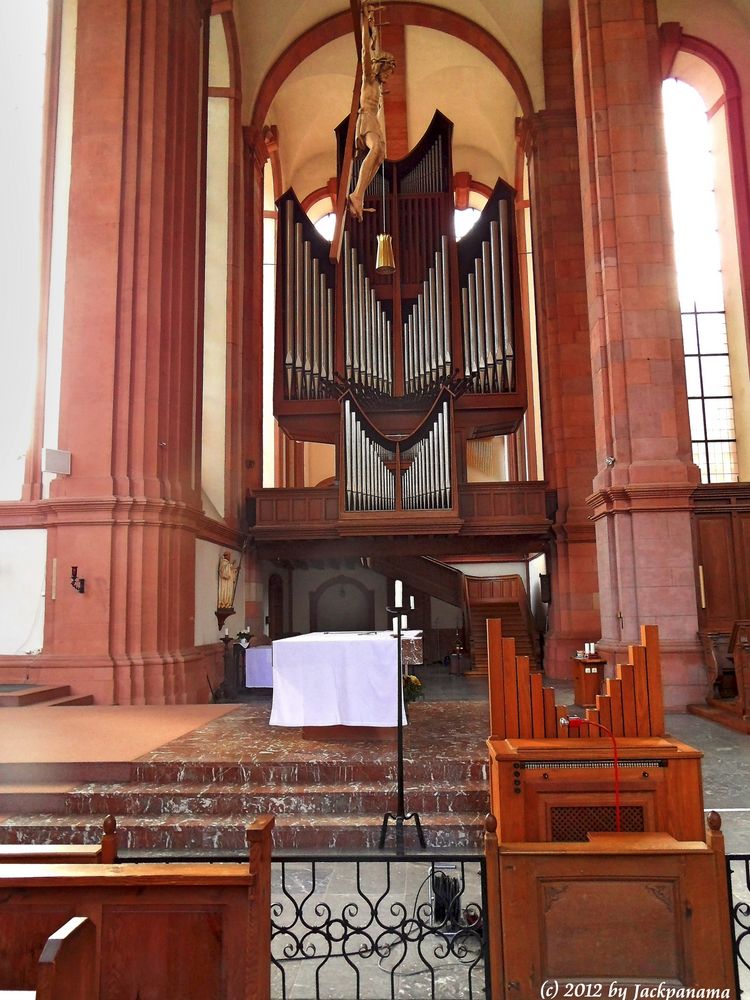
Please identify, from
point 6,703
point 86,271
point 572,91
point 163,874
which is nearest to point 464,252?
point 572,91

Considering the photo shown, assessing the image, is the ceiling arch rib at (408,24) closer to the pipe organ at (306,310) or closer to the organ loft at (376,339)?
the organ loft at (376,339)

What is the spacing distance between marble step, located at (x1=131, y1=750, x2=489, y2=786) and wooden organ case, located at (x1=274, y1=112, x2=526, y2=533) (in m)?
7.48

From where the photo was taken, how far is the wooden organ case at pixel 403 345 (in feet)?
41.7

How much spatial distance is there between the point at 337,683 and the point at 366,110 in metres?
5.63

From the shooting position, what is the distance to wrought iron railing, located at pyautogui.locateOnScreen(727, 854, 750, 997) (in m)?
2.35

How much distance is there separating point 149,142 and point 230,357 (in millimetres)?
3890

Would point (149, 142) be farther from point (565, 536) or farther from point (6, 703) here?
point (565, 536)

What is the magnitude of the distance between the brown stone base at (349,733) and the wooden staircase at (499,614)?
7.03m

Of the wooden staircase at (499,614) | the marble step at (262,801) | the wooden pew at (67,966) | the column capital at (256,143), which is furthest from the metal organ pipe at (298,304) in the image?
the wooden pew at (67,966)

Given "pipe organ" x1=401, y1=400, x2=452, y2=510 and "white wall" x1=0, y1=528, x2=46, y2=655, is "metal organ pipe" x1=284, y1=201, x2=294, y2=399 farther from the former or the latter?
"white wall" x1=0, y1=528, x2=46, y2=655

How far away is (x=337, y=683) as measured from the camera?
5.90m

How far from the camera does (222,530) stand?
37.4 ft

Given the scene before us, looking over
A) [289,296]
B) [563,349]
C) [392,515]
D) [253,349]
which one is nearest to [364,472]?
[392,515]

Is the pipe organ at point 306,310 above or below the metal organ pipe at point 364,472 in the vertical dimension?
above
